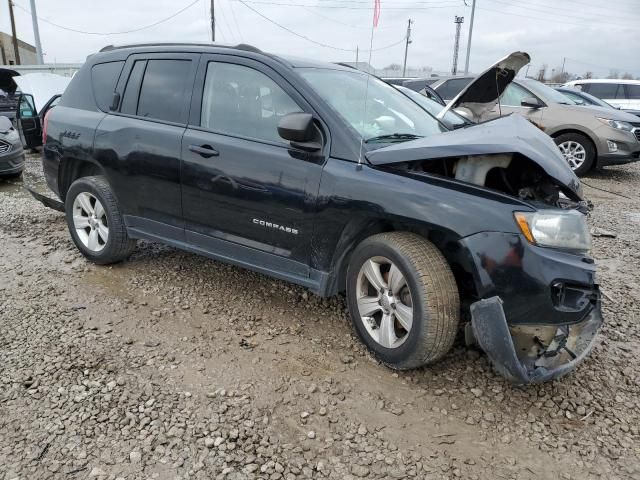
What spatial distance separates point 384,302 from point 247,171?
119cm

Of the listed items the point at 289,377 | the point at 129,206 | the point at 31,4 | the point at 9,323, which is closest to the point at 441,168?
the point at 289,377

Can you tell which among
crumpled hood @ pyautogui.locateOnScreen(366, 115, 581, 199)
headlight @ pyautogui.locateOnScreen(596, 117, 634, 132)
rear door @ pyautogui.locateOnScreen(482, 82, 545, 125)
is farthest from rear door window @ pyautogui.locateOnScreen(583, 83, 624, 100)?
crumpled hood @ pyautogui.locateOnScreen(366, 115, 581, 199)

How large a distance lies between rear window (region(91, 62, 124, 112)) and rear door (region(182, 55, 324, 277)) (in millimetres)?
990

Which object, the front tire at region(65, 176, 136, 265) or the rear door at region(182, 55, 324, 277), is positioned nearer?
the rear door at region(182, 55, 324, 277)

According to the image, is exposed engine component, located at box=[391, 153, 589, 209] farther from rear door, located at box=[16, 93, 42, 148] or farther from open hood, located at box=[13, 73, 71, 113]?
open hood, located at box=[13, 73, 71, 113]

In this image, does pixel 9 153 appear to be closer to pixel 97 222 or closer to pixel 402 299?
pixel 97 222

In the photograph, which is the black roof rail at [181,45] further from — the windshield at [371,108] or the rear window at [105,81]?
the windshield at [371,108]

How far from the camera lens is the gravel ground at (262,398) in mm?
2182

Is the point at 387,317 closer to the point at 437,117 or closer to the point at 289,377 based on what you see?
the point at 289,377

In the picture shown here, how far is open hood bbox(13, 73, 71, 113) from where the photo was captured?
10.2m

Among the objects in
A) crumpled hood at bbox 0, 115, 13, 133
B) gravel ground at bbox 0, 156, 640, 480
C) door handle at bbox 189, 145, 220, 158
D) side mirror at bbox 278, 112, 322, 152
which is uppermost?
side mirror at bbox 278, 112, 322, 152

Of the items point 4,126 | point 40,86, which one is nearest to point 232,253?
point 4,126

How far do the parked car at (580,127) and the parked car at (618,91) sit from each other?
20.5ft

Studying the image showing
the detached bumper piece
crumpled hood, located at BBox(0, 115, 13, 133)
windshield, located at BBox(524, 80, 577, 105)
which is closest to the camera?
the detached bumper piece
